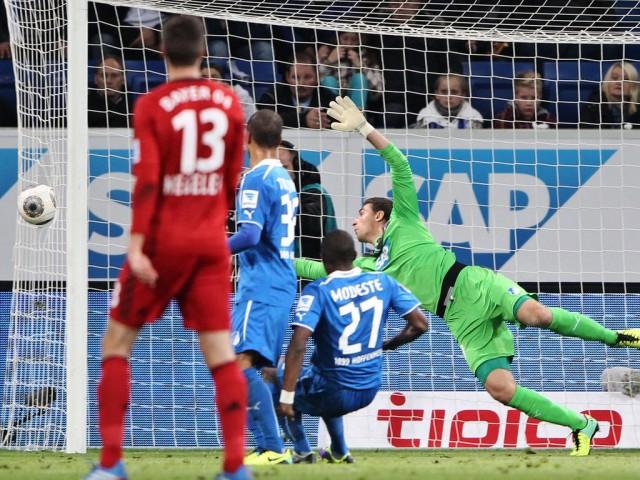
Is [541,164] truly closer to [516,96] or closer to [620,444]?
[516,96]

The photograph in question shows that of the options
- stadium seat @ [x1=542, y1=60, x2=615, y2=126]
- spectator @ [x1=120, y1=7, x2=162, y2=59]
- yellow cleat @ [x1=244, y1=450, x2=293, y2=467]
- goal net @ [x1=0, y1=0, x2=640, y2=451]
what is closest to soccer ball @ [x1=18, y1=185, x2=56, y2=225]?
goal net @ [x1=0, y1=0, x2=640, y2=451]

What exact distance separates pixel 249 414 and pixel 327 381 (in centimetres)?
68

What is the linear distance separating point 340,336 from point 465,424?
10.8 ft

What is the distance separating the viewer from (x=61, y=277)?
9.75 m

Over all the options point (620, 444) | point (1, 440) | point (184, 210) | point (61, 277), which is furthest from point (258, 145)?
point (620, 444)

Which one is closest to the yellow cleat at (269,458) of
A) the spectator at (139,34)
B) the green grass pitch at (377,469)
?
the green grass pitch at (377,469)

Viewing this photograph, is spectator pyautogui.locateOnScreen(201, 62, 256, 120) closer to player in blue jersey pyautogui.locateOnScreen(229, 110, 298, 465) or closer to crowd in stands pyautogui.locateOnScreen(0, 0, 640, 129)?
crowd in stands pyautogui.locateOnScreen(0, 0, 640, 129)

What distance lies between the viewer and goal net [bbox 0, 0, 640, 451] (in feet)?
33.0

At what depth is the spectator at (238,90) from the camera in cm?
1080

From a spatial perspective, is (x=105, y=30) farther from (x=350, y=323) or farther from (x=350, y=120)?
(x=350, y=323)

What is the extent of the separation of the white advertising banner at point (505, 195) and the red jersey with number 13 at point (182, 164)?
5.66m

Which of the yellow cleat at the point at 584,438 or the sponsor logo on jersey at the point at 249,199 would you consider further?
the yellow cleat at the point at 584,438

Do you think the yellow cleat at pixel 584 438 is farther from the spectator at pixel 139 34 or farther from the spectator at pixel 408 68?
the spectator at pixel 139 34

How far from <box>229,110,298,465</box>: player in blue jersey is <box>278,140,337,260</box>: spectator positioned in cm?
341
